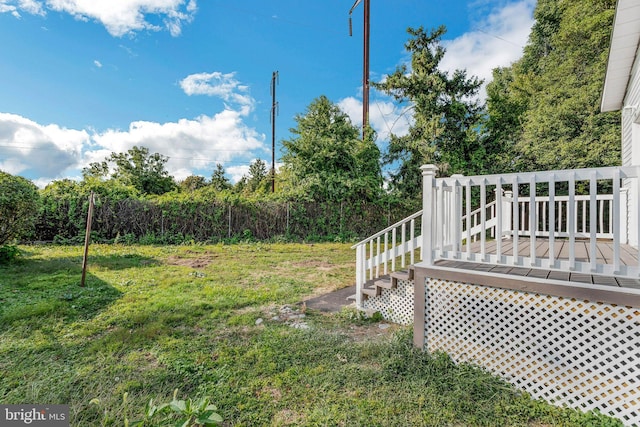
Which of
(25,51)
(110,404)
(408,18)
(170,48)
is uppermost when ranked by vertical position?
(408,18)

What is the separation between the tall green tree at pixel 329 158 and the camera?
11.9 metres

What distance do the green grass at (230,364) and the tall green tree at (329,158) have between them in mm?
7427

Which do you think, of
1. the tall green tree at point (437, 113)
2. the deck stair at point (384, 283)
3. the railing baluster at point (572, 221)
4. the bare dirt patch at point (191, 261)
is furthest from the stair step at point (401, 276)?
the tall green tree at point (437, 113)

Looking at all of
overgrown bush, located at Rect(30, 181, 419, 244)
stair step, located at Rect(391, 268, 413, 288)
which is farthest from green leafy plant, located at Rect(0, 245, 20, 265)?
stair step, located at Rect(391, 268, 413, 288)

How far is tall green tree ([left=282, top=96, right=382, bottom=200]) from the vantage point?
11.9 meters

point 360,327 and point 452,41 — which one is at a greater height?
point 452,41

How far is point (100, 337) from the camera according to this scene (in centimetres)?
313

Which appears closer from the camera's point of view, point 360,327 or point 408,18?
point 360,327

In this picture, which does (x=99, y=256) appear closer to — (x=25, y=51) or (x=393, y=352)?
(x=25, y=51)

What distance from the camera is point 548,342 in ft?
7.04

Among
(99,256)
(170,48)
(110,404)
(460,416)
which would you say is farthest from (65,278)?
(170,48)

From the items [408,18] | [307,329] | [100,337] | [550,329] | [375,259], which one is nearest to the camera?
[550,329]

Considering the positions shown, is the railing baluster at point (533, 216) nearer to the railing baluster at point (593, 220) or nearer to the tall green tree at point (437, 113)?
the railing baluster at point (593, 220)

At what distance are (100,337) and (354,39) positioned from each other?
1448cm
